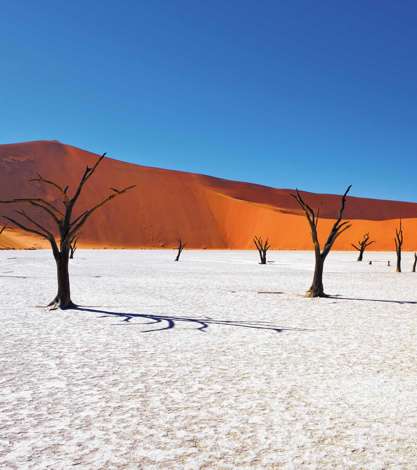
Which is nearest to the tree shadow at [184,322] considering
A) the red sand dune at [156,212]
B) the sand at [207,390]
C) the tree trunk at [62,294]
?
the sand at [207,390]

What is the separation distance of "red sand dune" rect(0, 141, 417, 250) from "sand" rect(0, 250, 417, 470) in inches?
2467

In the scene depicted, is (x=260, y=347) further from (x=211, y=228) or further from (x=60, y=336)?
(x=211, y=228)

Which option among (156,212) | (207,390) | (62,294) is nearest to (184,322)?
(62,294)

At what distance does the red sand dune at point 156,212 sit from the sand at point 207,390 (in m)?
62.7

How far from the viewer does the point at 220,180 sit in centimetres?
14538

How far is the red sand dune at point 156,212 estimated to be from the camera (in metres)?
85.4

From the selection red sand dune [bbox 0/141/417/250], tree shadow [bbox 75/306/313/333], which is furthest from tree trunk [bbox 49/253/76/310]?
red sand dune [bbox 0/141/417/250]

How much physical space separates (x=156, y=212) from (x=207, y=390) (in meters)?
91.7

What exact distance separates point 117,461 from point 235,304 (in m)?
9.45

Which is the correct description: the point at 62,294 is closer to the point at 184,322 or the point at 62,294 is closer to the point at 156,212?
the point at 184,322

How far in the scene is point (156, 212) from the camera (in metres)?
96.4

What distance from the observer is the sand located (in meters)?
3.86

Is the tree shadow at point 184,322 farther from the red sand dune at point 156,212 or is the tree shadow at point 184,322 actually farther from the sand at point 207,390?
the red sand dune at point 156,212

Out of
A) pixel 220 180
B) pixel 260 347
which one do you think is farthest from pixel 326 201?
pixel 260 347
